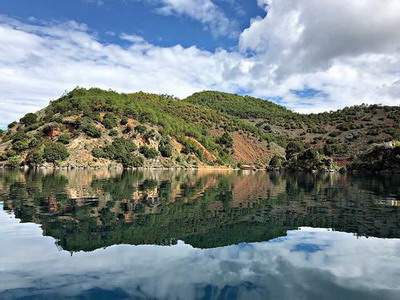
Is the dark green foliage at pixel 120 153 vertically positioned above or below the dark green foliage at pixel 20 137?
below

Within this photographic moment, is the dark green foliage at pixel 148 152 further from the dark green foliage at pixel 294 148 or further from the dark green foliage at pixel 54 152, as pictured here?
the dark green foliage at pixel 294 148

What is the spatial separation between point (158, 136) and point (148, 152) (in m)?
10.4

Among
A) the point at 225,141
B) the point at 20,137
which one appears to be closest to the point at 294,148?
the point at 225,141

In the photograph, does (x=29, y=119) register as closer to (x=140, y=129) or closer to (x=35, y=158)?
(x=35, y=158)

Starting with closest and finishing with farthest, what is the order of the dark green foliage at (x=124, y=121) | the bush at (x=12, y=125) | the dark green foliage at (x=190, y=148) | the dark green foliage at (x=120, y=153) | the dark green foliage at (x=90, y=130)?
the dark green foliage at (x=120, y=153), the dark green foliage at (x=90, y=130), the dark green foliage at (x=124, y=121), the dark green foliage at (x=190, y=148), the bush at (x=12, y=125)

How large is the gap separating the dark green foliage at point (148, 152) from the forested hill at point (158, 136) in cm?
23

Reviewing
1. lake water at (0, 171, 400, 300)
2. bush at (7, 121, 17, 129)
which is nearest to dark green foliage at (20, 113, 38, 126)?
bush at (7, 121, 17, 129)

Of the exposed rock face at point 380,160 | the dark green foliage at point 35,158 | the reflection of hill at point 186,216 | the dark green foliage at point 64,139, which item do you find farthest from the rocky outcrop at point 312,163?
the reflection of hill at point 186,216

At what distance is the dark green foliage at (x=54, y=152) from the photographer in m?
94.2

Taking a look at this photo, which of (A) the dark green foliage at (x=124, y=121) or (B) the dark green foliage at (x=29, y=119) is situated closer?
(A) the dark green foliage at (x=124, y=121)

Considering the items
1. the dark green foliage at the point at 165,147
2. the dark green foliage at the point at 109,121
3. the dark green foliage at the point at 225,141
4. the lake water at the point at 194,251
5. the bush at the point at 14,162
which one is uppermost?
the dark green foliage at the point at 109,121

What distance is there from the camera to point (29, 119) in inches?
4793

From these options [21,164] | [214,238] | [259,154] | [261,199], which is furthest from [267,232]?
[259,154]

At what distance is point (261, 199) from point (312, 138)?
12502cm
